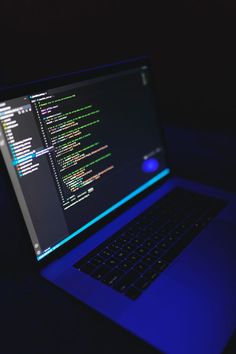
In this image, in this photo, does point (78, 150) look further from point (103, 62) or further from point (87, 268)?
point (103, 62)

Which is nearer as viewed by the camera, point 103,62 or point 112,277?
point 112,277

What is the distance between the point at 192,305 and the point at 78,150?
0.41 metres

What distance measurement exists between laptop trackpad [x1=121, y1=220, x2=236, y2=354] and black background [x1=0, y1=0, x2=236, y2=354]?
5 cm

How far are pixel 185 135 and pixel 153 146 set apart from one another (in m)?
0.18

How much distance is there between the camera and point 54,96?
756mm

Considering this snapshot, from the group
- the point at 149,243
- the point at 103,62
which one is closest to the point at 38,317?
the point at 149,243

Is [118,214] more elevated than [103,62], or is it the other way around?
[103,62]

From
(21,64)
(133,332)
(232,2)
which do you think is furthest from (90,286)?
(232,2)

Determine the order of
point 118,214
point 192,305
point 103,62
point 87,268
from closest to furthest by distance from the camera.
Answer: point 192,305 → point 87,268 → point 118,214 → point 103,62

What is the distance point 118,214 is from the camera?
91 cm

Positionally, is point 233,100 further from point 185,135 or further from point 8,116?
point 8,116

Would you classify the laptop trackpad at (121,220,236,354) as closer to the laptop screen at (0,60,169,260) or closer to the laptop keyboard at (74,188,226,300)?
the laptop keyboard at (74,188,226,300)

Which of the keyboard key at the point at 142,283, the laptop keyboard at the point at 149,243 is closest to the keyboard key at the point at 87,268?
the laptop keyboard at the point at 149,243

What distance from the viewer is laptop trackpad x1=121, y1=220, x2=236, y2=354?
0.57 meters
